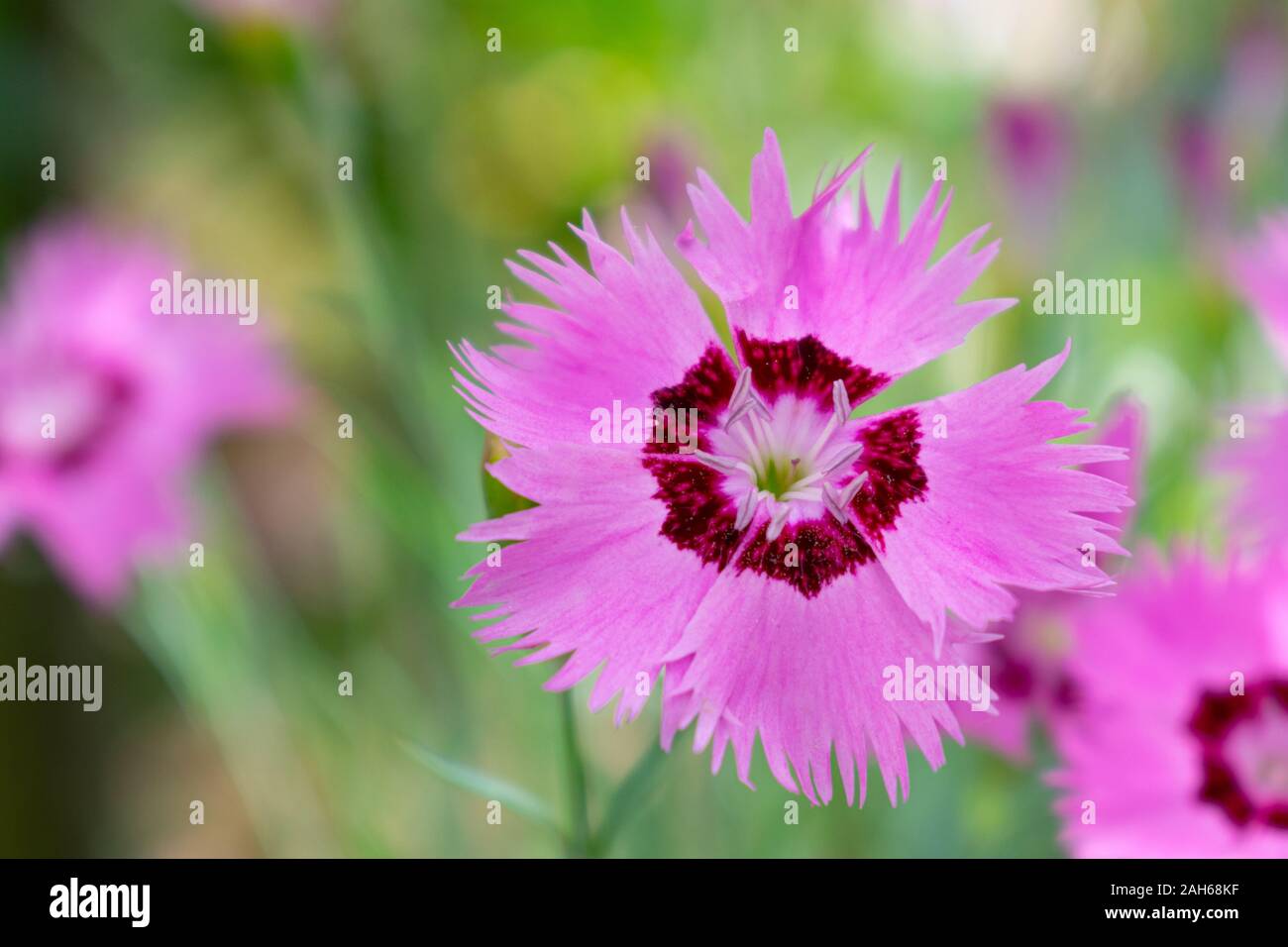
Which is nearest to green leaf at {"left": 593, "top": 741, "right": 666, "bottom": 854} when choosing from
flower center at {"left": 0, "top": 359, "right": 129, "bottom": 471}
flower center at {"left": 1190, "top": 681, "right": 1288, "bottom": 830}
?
flower center at {"left": 1190, "top": 681, "right": 1288, "bottom": 830}

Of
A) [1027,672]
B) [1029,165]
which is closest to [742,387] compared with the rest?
[1027,672]

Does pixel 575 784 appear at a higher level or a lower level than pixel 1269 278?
lower

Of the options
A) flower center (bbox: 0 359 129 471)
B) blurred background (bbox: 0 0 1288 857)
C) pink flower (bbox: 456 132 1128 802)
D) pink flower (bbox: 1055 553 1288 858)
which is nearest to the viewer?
pink flower (bbox: 456 132 1128 802)

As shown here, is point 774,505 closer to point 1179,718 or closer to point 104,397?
A: point 1179,718

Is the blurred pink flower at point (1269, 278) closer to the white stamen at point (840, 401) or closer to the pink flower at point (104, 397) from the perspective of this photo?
the white stamen at point (840, 401)

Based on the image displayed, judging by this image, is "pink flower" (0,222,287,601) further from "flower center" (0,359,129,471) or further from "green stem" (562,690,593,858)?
"green stem" (562,690,593,858)

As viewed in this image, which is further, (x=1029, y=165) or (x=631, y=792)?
(x=1029, y=165)

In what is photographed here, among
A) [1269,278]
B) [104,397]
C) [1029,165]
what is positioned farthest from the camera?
[104,397]

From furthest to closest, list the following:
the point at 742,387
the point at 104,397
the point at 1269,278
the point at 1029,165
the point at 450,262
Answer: the point at 450,262, the point at 104,397, the point at 1029,165, the point at 1269,278, the point at 742,387
